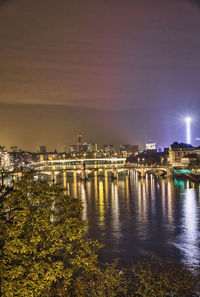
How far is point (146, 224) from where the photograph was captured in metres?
19.6

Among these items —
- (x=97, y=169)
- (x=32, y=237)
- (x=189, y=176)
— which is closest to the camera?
(x=32, y=237)

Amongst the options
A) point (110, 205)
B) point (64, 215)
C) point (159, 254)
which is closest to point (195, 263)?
point (159, 254)

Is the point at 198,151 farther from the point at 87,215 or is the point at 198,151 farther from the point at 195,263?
the point at 195,263

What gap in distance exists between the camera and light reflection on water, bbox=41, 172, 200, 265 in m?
13.9

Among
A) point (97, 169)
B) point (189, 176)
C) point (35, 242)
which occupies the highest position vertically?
point (35, 242)

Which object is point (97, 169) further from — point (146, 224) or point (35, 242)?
point (35, 242)

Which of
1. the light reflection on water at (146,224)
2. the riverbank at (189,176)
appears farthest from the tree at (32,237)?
the riverbank at (189,176)

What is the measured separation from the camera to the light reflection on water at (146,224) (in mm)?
13930

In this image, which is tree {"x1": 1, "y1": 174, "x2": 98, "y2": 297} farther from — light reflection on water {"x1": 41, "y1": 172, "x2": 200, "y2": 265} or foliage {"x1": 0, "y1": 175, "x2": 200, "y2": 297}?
light reflection on water {"x1": 41, "y1": 172, "x2": 200, "y2": 265}

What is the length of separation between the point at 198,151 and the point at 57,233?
68.6 metres

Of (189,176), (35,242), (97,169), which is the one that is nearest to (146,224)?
(35,242)

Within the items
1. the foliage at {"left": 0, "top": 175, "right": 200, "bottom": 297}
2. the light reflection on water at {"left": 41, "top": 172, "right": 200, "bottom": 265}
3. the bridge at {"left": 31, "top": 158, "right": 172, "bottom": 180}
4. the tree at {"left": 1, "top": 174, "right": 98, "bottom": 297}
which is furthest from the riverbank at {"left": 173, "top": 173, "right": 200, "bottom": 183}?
the tree at {"left": 1, "top": 174, "right": 98, "bottom": 297}

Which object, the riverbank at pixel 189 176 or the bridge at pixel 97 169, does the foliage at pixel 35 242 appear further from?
the riverbank at pixel 189 176

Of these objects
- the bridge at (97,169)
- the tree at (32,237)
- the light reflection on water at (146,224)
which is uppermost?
the tree at (32,237)
